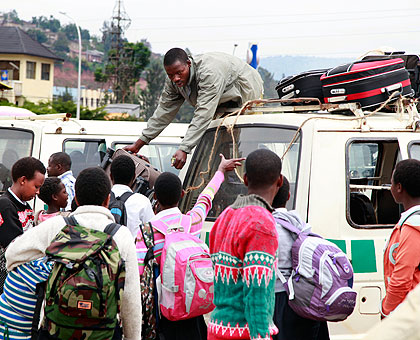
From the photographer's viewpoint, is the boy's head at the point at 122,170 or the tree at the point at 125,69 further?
the tree at the point at 125,69

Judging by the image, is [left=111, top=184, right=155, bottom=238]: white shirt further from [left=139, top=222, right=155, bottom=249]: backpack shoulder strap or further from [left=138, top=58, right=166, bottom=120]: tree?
[left=138, top=58, right=166, bottom=120]: tree

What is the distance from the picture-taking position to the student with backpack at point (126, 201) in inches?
230

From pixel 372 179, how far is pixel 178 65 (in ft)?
6.42

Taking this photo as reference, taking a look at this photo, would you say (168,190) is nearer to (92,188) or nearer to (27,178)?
(92,188)

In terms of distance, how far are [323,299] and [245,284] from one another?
0.76 m

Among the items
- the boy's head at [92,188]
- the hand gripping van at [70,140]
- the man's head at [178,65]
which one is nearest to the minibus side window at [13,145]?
the hand gripping van at [70,140]

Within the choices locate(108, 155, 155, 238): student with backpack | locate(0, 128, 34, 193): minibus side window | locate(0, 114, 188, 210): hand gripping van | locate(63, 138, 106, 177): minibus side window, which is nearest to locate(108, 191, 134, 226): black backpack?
locate(108, 155, 155, 238): student with backpack

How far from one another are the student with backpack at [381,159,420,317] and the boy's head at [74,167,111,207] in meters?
1.74

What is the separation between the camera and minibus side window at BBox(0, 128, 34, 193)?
374 inches

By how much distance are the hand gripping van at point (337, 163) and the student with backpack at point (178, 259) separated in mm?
Result: 445

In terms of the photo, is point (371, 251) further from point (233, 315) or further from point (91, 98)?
point (91, 98)

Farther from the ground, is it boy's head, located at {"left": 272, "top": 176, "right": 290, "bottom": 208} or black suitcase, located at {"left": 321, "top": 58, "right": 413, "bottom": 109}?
black suitcase, located at {"left": 321, "top": 58, "right": 413, "bottom": 109}

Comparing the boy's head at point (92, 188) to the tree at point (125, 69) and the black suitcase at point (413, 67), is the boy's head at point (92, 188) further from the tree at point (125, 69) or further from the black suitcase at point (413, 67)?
the tree at point (125, 69)

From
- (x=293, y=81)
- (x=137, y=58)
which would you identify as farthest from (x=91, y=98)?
(x=293, y=81)
